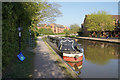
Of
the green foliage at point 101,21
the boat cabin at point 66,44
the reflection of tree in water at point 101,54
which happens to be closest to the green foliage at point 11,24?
the boat cabin at point 66,44

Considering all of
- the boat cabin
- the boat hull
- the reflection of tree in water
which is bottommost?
the reflection of tree in water

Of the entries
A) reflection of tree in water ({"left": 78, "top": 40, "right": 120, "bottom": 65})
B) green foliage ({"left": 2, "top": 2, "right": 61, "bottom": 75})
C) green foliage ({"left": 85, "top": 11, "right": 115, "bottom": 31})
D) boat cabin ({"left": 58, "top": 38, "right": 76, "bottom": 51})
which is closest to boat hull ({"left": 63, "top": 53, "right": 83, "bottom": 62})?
reflection of tree in water ({"left": 78, "top": 40, "right": 120, "bottom": 65})

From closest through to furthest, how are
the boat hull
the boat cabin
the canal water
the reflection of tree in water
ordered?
the canal water → the boat hull → the reflection of tree in water → the boat cabin

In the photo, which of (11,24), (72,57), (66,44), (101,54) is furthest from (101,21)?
(11,24)

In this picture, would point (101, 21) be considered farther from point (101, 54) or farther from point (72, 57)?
point (72, 57)

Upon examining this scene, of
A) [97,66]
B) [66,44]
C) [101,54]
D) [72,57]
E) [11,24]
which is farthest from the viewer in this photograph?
[101,54]

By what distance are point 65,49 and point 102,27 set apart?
38090 millimetres

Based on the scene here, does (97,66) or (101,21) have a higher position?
(101,21)

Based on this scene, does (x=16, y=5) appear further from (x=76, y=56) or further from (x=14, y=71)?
(x=76, y=56)

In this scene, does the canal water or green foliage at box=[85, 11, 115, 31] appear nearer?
the canal water

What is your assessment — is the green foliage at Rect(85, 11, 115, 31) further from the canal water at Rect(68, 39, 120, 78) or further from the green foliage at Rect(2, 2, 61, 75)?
the green foliage at Rect(2, 2, 61, 75)

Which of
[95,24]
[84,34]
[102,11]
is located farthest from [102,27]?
[84,34]

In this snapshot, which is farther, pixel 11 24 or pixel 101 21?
pixel 101 21

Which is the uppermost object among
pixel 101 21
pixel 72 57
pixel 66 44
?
pixel 101 21
